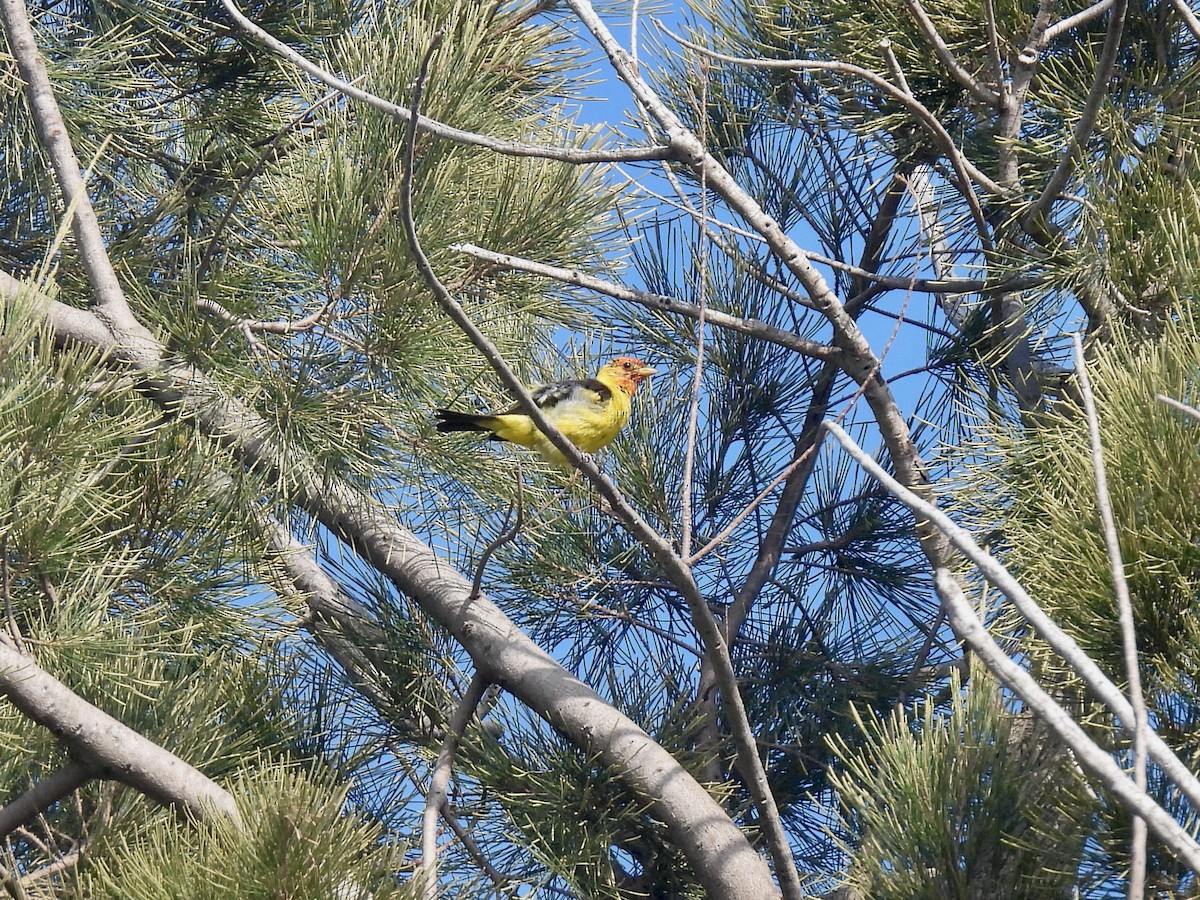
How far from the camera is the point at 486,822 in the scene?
1.97m

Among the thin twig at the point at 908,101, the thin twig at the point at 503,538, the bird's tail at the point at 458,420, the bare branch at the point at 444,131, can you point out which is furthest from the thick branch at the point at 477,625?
the thin twig at the point at 908,101

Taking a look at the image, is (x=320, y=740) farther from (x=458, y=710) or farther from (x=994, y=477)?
(x=994, y=477)

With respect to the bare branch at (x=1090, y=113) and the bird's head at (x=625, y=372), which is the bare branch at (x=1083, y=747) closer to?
the bare branch at (x=1090, y=113)

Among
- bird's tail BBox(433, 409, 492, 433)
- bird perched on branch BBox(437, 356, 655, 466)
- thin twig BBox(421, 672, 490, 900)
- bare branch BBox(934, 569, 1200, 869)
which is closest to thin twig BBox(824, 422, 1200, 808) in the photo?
bare branch BBox(934, 569, 1200, 869)

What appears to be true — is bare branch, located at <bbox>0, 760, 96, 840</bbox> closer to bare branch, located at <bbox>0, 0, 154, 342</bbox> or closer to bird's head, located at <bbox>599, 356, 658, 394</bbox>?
bare branch, located at <bbox>0, 0, 154, 342</bbox>

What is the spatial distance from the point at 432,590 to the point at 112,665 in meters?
0.57

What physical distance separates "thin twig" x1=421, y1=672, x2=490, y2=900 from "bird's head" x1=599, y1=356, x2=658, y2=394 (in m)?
0.74

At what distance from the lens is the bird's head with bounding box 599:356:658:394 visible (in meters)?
2.54

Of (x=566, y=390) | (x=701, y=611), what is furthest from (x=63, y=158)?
(x=701, y=611)

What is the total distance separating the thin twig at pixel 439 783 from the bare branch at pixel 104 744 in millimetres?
236

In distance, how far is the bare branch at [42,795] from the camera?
4.65 feet

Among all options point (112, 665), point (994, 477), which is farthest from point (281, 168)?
point (994, 477)

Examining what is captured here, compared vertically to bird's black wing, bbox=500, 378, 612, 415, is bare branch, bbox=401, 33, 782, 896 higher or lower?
lower

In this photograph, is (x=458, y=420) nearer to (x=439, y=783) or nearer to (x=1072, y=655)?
(x=439, y=783)
